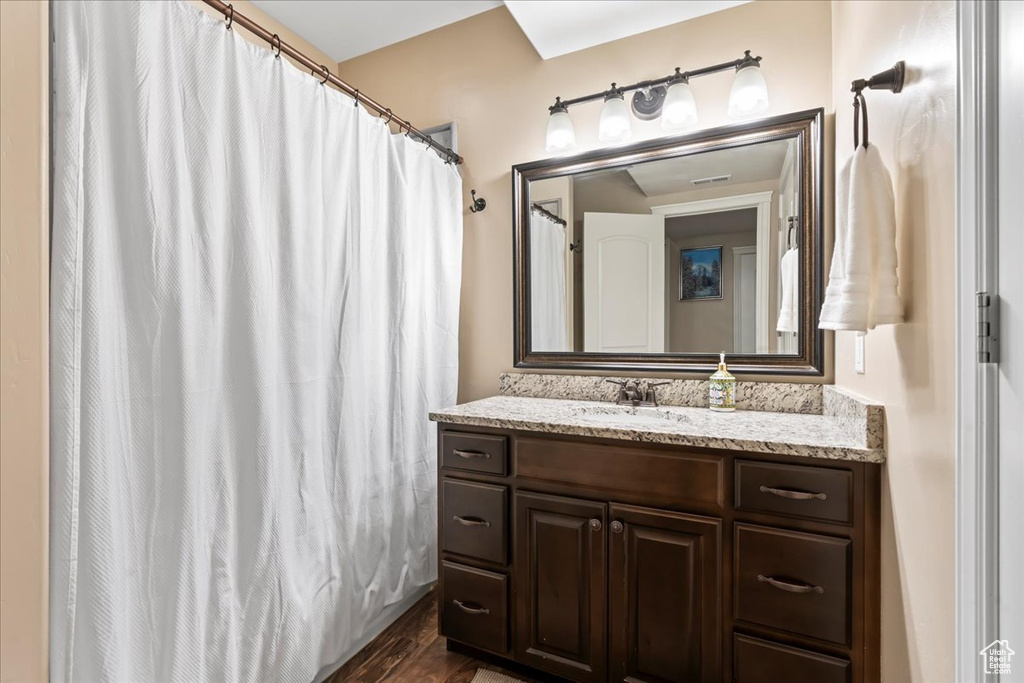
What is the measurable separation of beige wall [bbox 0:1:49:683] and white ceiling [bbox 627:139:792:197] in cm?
185

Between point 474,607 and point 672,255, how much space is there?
158 centimetres

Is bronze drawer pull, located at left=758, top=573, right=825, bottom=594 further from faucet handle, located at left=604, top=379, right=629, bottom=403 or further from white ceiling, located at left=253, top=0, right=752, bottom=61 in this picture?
white ceiling, located at left=253, top=0, right=752, bottom=61

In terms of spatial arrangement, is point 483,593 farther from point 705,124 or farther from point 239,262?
point 705,124

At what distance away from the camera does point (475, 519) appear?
1658 millimetres

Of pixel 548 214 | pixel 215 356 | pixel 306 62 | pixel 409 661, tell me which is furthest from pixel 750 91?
pixel 409 661

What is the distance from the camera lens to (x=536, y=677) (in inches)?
63.5

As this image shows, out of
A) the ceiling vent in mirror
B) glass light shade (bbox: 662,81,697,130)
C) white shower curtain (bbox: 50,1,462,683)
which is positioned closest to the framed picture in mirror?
the ceiling vent in mirror

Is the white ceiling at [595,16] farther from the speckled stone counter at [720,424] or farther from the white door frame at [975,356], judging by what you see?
→ the speckled stone counter at [720,424]

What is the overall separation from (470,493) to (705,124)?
172 cm

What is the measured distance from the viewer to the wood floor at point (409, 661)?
162 cm

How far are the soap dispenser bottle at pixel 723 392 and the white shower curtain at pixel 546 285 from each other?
658 mm

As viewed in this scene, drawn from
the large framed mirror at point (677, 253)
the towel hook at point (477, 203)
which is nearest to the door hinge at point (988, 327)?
the large framed mirror at point (677, 253)

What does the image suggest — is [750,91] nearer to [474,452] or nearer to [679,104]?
[679,104]

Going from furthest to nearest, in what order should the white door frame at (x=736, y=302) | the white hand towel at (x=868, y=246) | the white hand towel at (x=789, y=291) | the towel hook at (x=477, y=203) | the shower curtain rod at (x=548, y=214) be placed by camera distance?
the towel hook at (x=477, y=203)
the shower curtain rod at (x=548, y=214)
the white door frame at (x=736, y=302)
the white hand towel at (x=789, y=291)
the white hand towel at (x=868, y=246)
